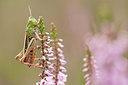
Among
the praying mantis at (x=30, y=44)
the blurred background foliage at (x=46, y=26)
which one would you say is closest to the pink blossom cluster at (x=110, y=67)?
the praying mantis at (x=30, y=44)

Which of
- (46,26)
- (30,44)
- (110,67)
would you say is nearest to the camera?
(110,67)

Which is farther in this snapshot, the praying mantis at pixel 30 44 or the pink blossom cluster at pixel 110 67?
the praying mantis at pixel 30 44

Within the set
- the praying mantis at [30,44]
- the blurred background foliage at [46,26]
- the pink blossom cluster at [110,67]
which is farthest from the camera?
the blurred background foliage at [46,26]

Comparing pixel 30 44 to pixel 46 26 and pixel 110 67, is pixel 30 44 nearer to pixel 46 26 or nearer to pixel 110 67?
pixel 110 67

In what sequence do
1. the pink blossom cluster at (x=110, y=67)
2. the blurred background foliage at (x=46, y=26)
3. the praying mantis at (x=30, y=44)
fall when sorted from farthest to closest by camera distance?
the blurred background foliage at (x=46, y=26) → the praying mantis at (x=30, y=44) → the pink blossom cluster at (x=110, y=67)

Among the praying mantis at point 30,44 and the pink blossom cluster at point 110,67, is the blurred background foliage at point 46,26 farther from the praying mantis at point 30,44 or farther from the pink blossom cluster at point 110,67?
the pink blossom cluster at point 110,67

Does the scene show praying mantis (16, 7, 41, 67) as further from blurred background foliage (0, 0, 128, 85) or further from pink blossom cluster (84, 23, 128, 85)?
blurred background foliage (0, 0, 128, 85)

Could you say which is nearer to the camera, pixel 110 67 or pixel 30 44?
pixel 110 67

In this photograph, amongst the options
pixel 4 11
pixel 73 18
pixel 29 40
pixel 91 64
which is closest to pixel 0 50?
pixel 4 11

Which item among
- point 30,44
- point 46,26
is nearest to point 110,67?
point 30,44

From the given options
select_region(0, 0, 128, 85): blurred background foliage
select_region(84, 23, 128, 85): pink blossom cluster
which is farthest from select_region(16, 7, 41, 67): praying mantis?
select_region(0, 0, 128, 85): blurred background foliage
